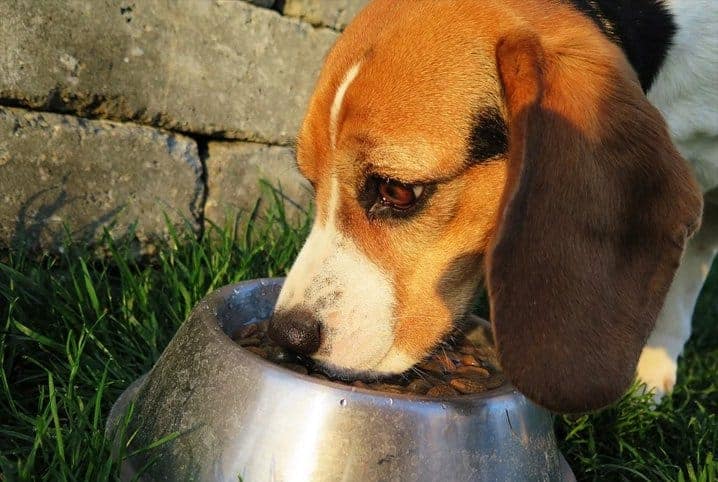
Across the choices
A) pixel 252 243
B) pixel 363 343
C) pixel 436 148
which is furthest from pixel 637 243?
pixel 252 243

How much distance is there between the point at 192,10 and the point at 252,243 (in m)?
1.07

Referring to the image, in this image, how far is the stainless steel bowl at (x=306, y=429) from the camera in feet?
5.24

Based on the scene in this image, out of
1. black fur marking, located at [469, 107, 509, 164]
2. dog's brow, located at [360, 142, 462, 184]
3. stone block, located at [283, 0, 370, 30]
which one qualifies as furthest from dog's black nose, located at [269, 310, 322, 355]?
stone block, located at [283, 0, 370, 30]

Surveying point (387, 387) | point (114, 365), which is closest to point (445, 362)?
point (387, 387)

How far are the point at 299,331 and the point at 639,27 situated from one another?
151cm

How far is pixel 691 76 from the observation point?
2553 mm

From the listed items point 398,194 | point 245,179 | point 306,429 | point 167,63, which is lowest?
point 245,179

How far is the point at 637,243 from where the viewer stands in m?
1.76

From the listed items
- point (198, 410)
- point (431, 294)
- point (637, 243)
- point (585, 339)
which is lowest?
point (198, 410)

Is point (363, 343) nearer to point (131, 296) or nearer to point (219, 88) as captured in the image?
point (131, 296)

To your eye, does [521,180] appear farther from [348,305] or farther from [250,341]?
[250,341]

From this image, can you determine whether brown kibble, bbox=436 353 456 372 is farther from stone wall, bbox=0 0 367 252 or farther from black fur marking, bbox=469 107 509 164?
stone wall, bbox=0 0 367 252

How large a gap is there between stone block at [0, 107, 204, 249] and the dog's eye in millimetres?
1537

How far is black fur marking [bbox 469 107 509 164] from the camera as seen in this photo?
1.96 metres
